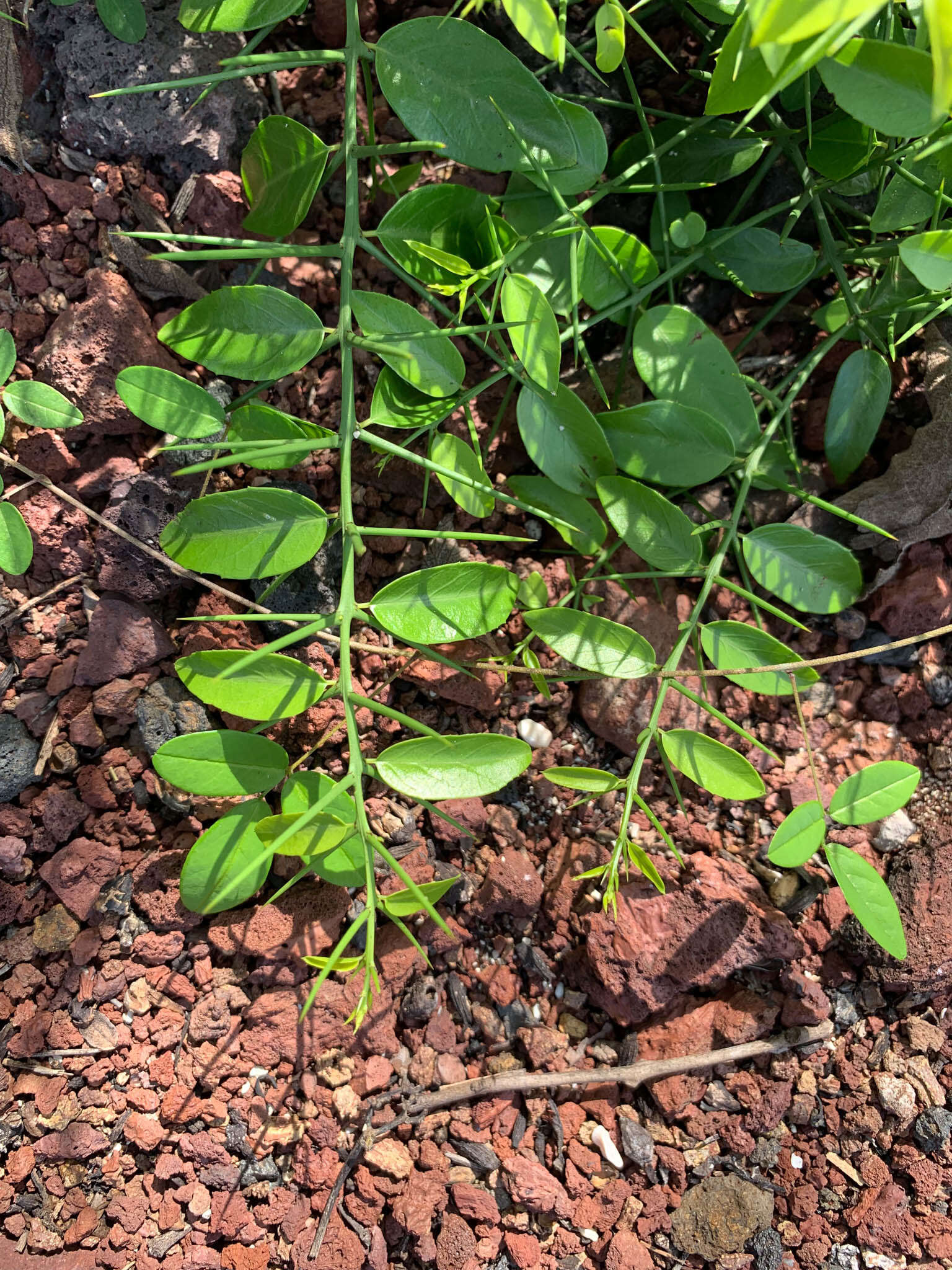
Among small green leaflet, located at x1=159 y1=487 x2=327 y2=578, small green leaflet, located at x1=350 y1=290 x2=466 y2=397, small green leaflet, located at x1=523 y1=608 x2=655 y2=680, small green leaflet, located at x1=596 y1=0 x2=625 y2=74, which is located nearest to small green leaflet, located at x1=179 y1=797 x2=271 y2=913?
small green leaflet, located at x1=159 y1=487 x2=327 y2=578

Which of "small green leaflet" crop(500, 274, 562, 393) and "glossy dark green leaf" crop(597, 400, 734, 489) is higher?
"small green leaflet" crop(500, 274, 562, 393)

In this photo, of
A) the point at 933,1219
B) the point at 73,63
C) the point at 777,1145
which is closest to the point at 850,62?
the point at 73,63

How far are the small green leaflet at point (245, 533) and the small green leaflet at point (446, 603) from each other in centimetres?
11

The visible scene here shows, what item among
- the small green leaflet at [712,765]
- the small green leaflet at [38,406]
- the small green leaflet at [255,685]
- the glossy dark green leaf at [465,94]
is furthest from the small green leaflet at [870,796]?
the small green leaflet at [38,406]

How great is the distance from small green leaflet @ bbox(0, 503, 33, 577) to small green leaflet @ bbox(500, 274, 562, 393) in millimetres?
659

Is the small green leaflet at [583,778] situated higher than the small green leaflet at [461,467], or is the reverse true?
the small green leaflet at [461,467]

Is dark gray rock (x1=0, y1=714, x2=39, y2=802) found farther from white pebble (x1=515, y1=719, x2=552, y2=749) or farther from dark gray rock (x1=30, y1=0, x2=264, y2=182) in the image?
dark gray rock (x1=30, y1=0, x2=264, y2=182)

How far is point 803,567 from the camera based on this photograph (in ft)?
3.73

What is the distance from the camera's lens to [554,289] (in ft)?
3.59

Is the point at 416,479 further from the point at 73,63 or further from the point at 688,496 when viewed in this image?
the point at 73,63

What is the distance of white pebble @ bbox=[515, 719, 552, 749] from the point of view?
1229 mm

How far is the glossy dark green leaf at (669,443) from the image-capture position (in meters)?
1.04

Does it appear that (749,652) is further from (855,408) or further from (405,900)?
(405,900)

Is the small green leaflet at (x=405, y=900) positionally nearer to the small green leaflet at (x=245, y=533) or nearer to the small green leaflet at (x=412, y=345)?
the small green leaflet at (x=245, y=533)
